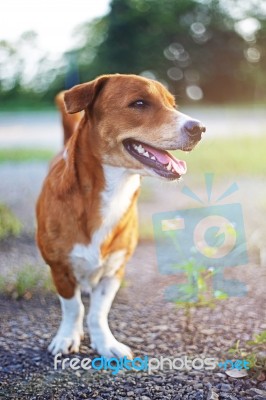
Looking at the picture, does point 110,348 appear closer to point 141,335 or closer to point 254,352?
point 141,335

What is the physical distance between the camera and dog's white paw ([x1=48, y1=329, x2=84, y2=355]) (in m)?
2.39

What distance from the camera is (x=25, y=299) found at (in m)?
2.75

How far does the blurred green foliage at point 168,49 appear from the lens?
296 cm

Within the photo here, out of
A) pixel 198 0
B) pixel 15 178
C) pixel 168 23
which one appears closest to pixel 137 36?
pixel 168 23

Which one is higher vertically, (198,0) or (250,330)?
(198,0)

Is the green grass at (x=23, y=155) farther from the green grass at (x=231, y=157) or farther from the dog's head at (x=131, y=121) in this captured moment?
the dog's head at (x=131, y=121)

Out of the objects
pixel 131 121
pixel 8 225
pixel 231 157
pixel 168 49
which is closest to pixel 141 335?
pixel 131 121

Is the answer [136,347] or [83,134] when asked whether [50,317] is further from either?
[83,134]

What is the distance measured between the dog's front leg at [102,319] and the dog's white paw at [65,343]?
0.06 m

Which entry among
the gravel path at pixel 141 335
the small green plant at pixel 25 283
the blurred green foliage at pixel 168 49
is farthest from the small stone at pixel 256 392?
the blurred green foliage at pixel 168 49

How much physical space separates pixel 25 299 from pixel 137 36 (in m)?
1.36

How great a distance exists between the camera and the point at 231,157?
4.37 meters

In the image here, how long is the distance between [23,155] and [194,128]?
206 cm

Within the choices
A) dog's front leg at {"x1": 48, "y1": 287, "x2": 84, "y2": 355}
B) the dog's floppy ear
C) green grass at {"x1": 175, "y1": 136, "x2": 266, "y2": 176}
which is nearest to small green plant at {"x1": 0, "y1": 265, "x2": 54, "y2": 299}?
dog's front leg at {"x1": 48, "y1": 287, "x2": 84, "y2": 355}
